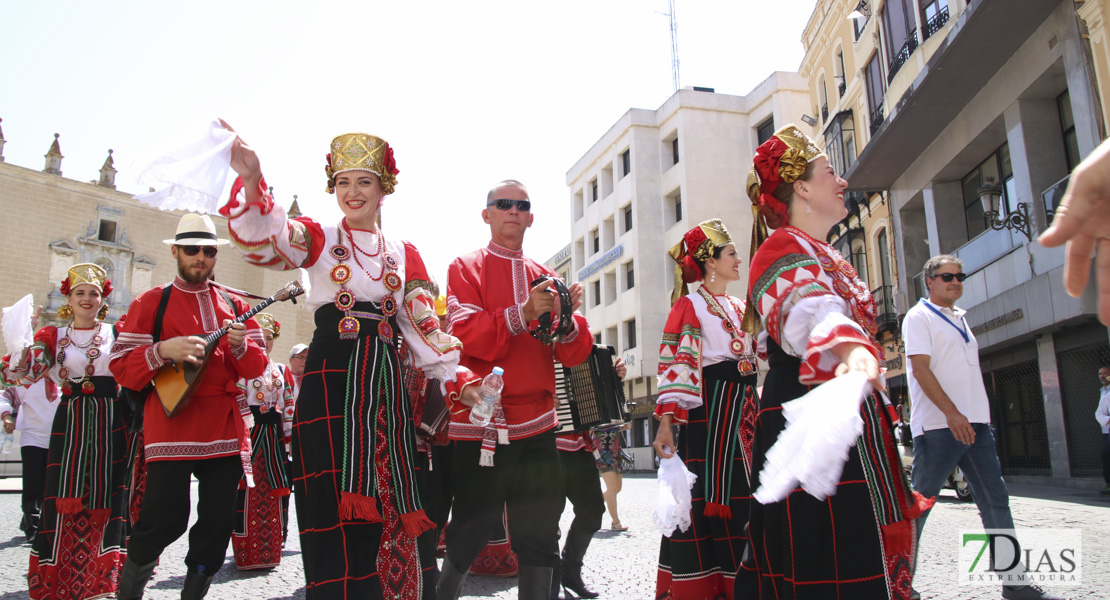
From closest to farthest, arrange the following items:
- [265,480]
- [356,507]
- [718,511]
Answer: [356,507] < [718,511] < [265,480]

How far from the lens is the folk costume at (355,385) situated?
311 centimetres

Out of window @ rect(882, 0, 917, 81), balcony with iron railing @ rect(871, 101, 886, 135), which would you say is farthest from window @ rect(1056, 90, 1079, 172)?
balcony with iron railing @ rect(871, 101, 886, 135)

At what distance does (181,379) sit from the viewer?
4184 mm

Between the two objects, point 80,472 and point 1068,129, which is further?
point 1068,129

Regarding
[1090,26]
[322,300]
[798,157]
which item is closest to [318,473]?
[322,300]

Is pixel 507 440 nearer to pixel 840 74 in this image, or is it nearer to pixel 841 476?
pixel 841 476

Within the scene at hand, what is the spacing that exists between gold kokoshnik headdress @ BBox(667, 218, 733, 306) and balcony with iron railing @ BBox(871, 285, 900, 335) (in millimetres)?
18984

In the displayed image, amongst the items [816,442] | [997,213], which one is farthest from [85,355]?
[997,213]

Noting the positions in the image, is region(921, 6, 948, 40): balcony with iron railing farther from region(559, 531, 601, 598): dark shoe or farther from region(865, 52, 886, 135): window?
region(559, 531, 601, 598): dark shoe

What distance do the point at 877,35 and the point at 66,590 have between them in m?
23.2

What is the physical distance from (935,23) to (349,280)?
62.5 feet

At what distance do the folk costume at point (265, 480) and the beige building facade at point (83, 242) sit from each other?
34088mm

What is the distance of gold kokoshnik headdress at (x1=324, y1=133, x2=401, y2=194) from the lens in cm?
368

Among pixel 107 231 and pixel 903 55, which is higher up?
pixel 107 231
